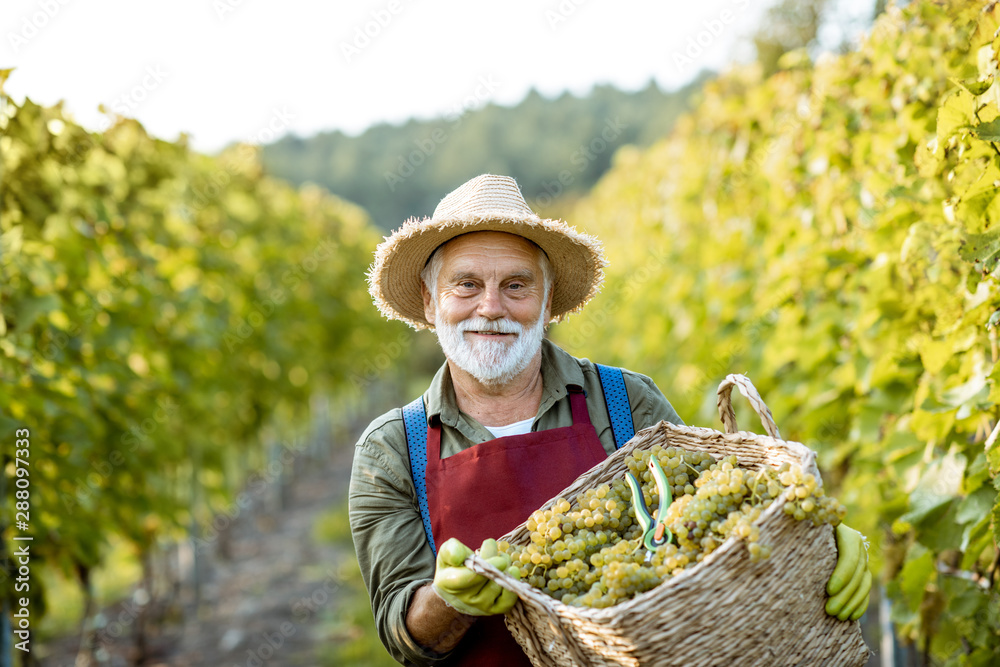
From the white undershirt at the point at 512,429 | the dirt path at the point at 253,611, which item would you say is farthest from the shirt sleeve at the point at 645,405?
the dirt path at the point at 253,611

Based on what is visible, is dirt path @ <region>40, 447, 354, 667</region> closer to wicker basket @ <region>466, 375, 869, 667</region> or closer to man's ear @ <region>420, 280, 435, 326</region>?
man's ear @ <region>420, 280, 435, 326</region>

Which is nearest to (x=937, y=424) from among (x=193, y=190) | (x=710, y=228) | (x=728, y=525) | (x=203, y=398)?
(x=728, y=525)

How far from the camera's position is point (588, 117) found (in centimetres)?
5775

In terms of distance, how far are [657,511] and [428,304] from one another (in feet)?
3.20

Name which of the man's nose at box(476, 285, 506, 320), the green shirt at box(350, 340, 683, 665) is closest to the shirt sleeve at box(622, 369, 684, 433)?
the green shirt at box(350, 340, 683, 665)

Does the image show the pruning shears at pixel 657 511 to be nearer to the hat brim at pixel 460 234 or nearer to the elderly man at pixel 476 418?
the elderly man at pixel 476 418

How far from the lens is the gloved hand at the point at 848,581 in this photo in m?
1.44

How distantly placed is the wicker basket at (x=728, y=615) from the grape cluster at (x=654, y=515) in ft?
0.15

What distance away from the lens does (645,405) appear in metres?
2.07

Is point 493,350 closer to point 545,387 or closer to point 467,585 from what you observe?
point 545,387

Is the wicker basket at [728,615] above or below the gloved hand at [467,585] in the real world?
below

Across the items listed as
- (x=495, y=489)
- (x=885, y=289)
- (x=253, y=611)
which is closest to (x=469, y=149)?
(x=253, y=611)

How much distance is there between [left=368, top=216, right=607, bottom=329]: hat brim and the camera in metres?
1.97

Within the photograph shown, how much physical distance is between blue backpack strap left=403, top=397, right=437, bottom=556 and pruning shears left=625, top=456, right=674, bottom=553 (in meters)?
0.54
